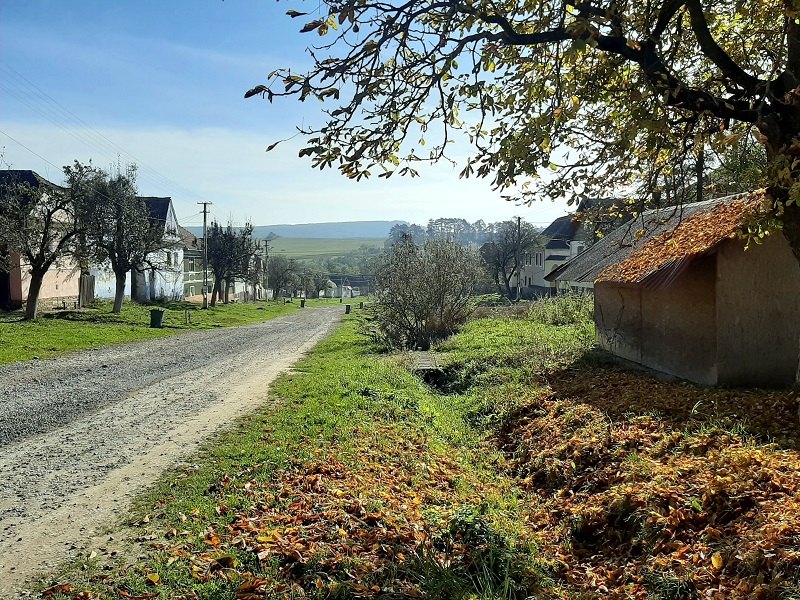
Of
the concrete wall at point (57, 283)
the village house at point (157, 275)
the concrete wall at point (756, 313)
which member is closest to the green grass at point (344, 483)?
the concrete wall at point (756, 313)

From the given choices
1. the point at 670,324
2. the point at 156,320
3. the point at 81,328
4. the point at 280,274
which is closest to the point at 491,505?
the point at 670,324

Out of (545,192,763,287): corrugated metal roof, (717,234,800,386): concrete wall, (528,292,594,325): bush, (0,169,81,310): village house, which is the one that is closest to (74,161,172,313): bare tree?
(0,169,81,310): village house

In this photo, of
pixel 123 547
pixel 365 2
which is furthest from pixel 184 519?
pixel 365 2

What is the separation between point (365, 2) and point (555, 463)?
559cm

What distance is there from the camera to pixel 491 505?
6395 mm

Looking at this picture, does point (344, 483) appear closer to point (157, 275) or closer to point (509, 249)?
point (157, 275)

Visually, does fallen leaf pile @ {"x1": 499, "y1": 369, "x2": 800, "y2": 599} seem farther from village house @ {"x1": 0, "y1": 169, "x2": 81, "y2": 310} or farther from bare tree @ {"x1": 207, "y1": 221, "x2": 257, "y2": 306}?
bare tree @ {"x1": 207, "y1": 221, "x2": 257, "y2": 306}

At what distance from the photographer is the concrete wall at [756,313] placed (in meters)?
10.0

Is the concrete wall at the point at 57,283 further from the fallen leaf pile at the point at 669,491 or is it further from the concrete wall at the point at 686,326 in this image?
the fallen leaf pile at the point at 669,491

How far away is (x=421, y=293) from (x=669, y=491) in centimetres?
1741

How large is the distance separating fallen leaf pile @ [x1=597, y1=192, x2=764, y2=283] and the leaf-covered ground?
2.18 metres

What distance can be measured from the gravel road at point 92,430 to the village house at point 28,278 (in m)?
13.1

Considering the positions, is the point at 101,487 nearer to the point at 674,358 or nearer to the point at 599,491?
the point at 599,491

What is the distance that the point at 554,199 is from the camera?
775 centimetres
